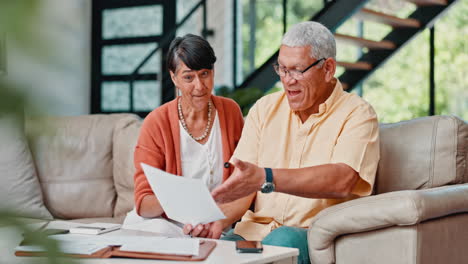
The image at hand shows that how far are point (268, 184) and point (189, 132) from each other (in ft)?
2.40

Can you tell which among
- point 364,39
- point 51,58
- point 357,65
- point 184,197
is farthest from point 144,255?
point 357,65

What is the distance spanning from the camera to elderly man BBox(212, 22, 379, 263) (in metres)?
1.96

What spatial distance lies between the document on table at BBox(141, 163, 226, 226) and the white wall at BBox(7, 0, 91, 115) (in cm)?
142

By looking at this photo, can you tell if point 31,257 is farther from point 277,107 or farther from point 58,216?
point 58,216

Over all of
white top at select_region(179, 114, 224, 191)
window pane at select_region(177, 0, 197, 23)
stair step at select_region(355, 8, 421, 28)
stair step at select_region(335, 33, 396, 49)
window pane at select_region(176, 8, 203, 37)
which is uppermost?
window pane at select_region(177, 0, 197, 23)

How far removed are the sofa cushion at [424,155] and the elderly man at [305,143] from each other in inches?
12.0

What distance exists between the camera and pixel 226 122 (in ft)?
8.33

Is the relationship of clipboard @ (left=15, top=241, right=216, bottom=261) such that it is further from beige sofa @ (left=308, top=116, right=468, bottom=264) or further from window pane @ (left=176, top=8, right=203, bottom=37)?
window pane @ (left=176, top=8, right=203, bottom=37)

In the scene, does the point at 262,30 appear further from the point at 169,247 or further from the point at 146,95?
the point at 169,247

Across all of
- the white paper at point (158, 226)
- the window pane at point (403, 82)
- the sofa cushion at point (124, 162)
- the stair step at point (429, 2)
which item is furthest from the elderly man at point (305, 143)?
the window pane at point (403, 82)

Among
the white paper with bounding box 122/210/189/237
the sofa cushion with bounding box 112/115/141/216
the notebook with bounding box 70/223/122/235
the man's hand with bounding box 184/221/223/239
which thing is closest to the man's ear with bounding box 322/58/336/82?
the man's hand with bounding box 184/221/223/239

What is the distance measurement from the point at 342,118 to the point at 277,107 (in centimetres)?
31

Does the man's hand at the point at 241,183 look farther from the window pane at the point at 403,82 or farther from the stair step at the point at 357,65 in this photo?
the window pane at the point at 403,82

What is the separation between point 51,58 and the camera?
0.58 ft
